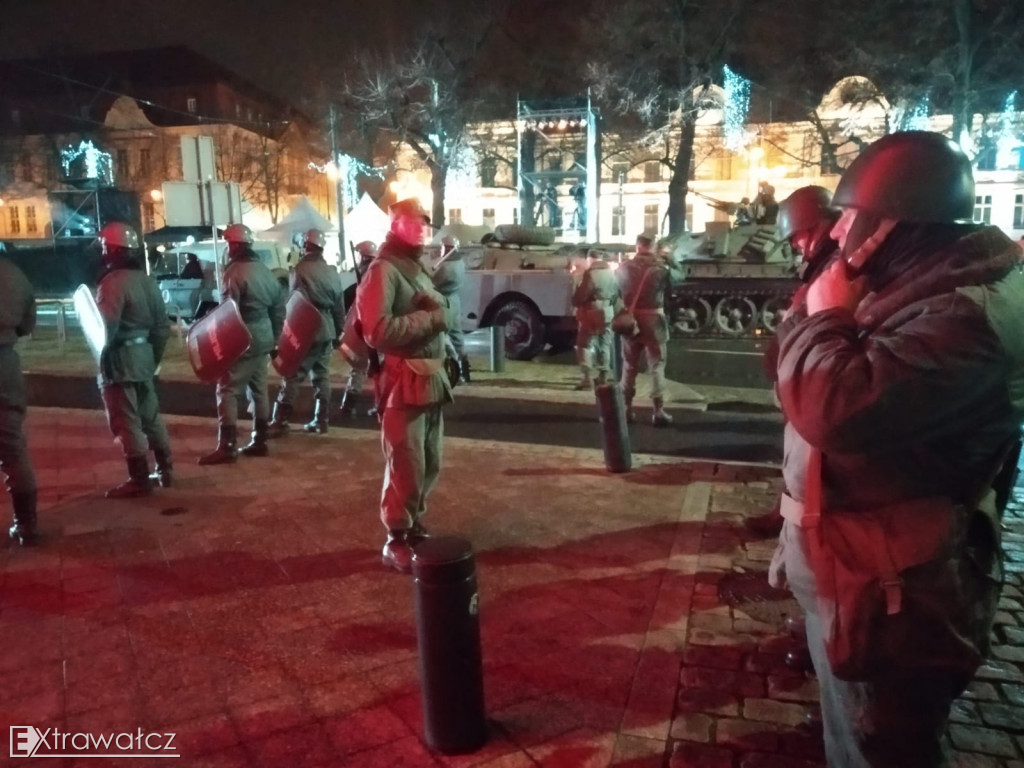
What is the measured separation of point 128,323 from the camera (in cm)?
601

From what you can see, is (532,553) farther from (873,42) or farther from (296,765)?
(873,42)

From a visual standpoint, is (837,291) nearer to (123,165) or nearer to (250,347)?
(250,347)

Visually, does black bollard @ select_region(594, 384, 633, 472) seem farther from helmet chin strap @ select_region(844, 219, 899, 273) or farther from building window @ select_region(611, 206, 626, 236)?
building window @ select_region(611, 206, 626, 236)

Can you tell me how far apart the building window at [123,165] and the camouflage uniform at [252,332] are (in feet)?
151

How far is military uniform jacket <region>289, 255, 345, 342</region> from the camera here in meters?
8.57

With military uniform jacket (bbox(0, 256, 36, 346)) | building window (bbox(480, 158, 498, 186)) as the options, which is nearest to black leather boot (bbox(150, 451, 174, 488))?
military uniform jacket (bbox(0, 256, 36, 346))

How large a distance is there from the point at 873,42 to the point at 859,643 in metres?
→ 27.4

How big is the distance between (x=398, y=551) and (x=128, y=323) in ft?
A: 9.06

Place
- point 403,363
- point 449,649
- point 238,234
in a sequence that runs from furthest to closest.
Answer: point 238,234 → point 403,363 → point 449,649

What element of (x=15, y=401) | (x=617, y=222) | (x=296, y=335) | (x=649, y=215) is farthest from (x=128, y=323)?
(x=649, y=215)

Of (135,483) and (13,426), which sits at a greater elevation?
(13,426)

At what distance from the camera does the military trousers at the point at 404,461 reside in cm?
475

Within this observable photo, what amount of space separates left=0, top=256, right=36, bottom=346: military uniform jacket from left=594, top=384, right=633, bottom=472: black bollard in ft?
13.4

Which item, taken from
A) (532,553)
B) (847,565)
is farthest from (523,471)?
(847,565)
